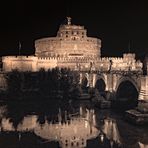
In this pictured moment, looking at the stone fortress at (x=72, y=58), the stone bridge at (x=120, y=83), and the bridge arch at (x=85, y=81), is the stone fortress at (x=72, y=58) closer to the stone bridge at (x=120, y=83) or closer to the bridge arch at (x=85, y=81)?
the bridge arch at (x=85, y=81)

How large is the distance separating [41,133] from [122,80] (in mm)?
13936

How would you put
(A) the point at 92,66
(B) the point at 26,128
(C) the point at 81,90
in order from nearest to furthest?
(B) the point at 26,128
(C) the point at 81,90
(A) the point at 92,66

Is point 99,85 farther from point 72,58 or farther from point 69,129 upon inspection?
point 69,129

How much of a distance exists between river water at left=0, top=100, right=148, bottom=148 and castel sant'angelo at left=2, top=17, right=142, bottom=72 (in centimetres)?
2373

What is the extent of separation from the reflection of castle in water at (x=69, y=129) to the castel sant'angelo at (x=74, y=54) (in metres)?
29.3

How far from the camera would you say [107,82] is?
147ft

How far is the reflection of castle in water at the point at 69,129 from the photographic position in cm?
2708

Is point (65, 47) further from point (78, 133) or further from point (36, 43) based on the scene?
point (78, 133)

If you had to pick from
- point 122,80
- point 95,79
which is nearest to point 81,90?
point 95,79

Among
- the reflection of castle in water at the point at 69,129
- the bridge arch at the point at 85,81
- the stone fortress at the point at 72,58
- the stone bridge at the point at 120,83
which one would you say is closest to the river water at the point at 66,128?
the reflection of castle in water at the point at 69,129

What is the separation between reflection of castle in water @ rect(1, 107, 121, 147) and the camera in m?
27.1

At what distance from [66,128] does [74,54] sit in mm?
42065

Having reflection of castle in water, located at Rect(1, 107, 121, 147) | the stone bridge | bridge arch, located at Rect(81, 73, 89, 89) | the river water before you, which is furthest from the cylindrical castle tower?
reflection of castle in water, located at Rect(1, 107, 121, 147)

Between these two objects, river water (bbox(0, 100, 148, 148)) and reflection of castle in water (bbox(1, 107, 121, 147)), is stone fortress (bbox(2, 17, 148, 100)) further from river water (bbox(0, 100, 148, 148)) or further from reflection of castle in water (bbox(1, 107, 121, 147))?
reflection of castle in water (bbox(1, 107, 121, 147))
